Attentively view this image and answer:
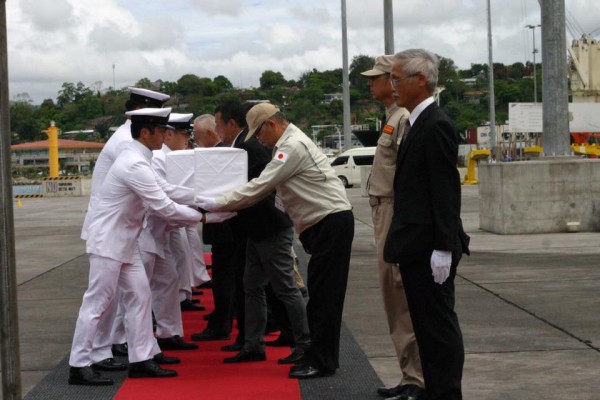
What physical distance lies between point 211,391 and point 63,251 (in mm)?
12116

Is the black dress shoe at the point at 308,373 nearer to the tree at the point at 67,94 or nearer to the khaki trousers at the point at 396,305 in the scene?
the khaki trousers at the point at 396,305

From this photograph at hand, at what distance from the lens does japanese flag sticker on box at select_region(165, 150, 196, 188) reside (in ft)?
25.5

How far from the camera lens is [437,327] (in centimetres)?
546

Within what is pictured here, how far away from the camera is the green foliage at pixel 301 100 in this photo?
99250 millimetres

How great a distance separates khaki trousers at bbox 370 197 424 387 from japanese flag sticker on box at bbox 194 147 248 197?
4.33 feet

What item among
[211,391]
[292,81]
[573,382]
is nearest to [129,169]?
[211,391]

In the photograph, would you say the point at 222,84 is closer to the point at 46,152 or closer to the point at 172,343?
the point at 46,152

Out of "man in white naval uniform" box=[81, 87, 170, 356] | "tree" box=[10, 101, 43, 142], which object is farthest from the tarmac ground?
"tree" box=[10, 101, 43, 142]

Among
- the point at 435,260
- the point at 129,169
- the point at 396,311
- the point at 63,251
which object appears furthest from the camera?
the point at 63,251

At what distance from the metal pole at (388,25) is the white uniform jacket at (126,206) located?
19.6 metres

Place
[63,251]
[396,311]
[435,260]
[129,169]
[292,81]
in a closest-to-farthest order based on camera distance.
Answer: [435,260] < [396,311] < [129,169] < [63,251] < [292,81]

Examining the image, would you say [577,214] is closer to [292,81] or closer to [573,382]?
[573,382]

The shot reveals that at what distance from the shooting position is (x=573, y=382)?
700 centimetres

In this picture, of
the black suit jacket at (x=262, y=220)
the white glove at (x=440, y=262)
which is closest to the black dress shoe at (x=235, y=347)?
the black suit jacket at (x=262, y=220)
